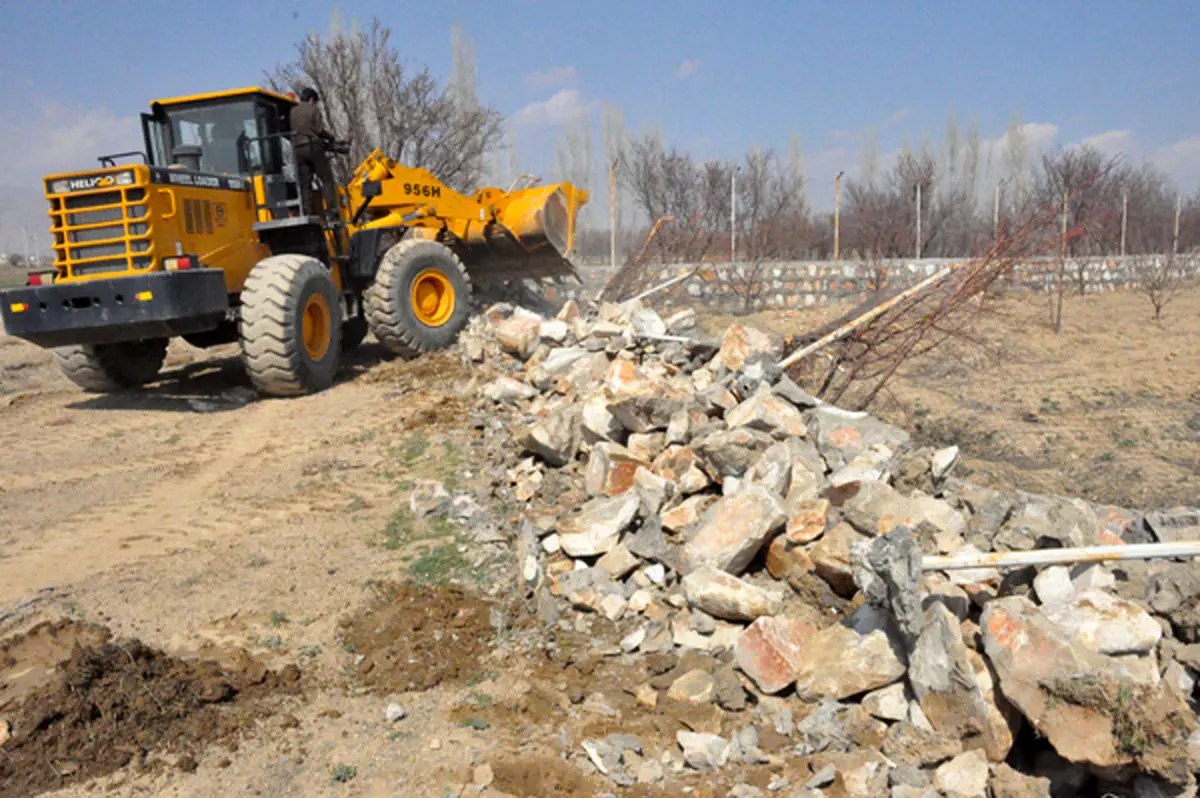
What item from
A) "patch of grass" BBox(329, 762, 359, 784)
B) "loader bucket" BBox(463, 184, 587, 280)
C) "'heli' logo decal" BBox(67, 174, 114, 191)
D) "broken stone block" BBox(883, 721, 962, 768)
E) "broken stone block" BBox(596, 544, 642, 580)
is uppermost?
"'heli' logo decal" BBox(67, 174, 114, 191)

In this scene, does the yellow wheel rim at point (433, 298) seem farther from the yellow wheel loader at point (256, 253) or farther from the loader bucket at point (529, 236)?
the loader bucket at point (529, 236)

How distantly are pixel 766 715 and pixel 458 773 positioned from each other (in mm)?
1248

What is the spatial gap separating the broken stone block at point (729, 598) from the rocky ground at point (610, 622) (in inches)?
0.5

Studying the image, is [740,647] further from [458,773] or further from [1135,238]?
[1135,238]

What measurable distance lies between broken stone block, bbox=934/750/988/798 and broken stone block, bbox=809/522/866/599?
1010 mm

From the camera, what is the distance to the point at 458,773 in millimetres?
3211

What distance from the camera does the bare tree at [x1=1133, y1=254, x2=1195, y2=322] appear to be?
16.9m

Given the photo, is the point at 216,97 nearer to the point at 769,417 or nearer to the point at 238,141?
the point at 238,141

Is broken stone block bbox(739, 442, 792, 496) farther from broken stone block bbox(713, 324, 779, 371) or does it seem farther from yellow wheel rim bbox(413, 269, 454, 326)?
yellow wheel rim bbox(413, 269, 454, 326)

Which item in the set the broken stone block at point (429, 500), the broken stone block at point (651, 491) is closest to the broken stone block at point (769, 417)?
the broken stone block at point (651, 491)

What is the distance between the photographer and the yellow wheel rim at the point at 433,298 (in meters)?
9.66

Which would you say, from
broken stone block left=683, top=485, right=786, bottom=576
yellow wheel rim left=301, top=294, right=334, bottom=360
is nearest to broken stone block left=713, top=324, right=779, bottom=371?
broken stone block left=683, top=485, right=786, bottom=576

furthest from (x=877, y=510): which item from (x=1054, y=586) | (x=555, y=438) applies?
(x=555, y=438)

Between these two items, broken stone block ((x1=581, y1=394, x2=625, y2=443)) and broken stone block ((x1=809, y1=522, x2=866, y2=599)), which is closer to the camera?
broken stone block ((x1=809, y1=522, x2=866, y2=599))
